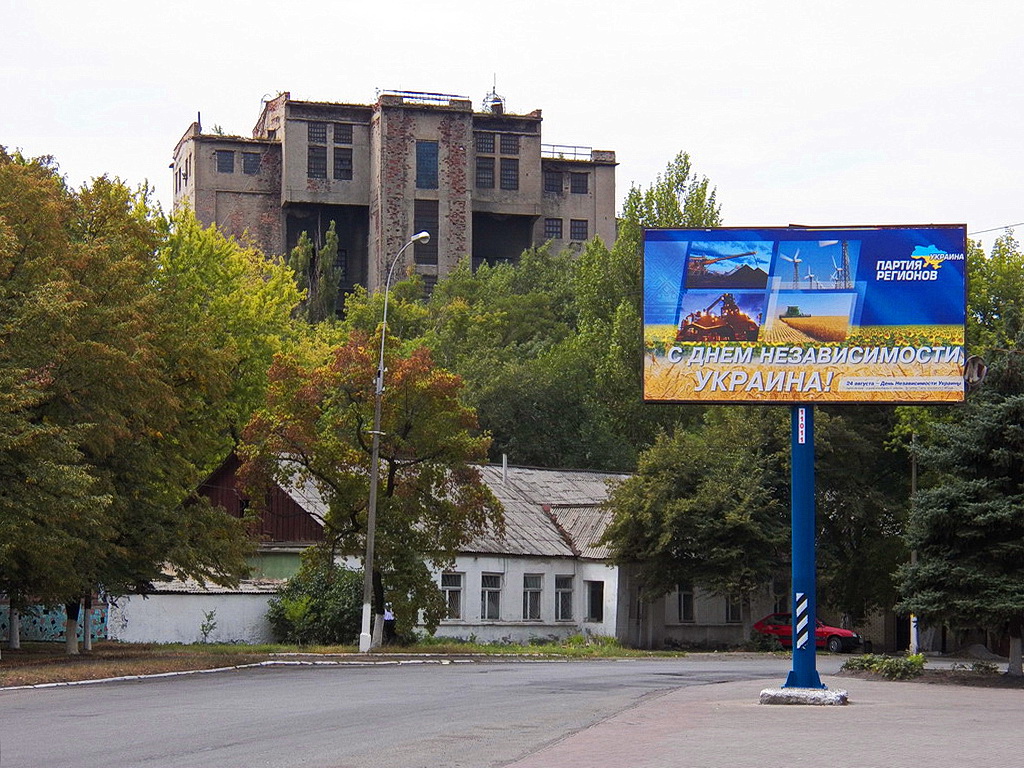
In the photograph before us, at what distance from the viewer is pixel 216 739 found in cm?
1625

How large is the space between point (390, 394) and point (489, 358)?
43.7 meters

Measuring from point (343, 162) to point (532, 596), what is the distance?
47.4 meters

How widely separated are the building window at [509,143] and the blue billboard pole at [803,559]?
245ft

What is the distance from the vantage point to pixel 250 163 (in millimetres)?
95812

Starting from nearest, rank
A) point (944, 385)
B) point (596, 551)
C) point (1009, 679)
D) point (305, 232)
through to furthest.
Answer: point (944, 385) → point (1009, 679) → point (596, 551) → point (305, 232)

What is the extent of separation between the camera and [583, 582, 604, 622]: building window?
5584 cm

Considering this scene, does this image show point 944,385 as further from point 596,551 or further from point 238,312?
point 238,312

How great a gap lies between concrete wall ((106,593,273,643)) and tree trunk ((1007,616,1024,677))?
23.1m

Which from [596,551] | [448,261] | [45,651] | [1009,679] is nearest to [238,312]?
[596,551]

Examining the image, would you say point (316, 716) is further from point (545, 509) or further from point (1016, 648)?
point (545, 509)

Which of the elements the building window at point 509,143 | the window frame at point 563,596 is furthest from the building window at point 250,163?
the window frame at point 563,596

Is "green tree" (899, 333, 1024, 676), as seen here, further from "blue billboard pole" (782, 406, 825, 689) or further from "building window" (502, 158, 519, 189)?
"building window" (502, 158, 519, 189)

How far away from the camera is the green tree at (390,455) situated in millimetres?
38938

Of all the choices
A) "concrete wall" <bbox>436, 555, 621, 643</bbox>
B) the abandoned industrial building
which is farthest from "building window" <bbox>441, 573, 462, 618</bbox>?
the abandoned industrial building
